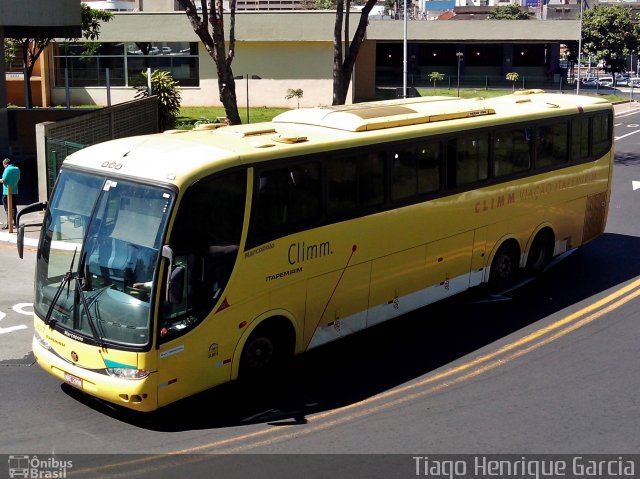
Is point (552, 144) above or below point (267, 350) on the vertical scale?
above

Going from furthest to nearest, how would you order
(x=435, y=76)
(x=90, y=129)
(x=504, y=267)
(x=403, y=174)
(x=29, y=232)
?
(x=435, y=76), (x=90, y=129), (x=29, y=232), (x=504, y=267), (x=403, y=174)

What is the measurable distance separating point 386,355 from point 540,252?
16.5 ft

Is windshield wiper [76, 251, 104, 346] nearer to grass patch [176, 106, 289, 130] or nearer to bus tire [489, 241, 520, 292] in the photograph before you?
bus tire [489, 241, 520, 292]

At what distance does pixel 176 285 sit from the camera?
9242mm

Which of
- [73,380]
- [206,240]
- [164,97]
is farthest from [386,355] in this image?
[164,97]

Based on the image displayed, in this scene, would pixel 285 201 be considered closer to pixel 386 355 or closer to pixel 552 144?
pixel 386 355

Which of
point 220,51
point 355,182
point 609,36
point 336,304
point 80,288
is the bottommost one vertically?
point 336,304

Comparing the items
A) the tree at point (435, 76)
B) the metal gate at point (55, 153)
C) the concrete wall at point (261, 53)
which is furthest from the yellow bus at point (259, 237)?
the tree at point (435, 76)

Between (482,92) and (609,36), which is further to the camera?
(609,36)

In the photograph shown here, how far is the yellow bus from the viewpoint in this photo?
9.45m

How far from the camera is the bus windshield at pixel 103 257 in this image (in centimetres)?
933

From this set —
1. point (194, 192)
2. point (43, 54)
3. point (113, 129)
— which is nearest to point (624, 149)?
point (113, 129)

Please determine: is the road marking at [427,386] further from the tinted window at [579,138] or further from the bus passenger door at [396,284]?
the tinted window at [579,138]

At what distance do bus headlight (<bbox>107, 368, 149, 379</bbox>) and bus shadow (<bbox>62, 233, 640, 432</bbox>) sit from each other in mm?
762
